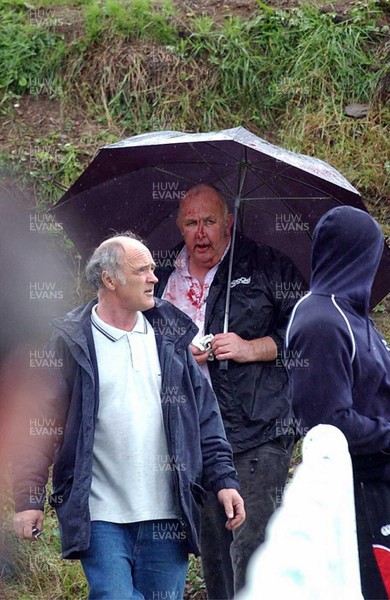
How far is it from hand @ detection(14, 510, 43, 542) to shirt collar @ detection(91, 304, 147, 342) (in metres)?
0.74

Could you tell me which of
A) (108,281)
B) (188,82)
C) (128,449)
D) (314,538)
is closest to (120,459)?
(128,449)

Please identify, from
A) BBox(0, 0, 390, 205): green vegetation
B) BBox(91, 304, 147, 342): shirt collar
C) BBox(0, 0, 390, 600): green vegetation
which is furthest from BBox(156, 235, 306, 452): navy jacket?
BBox(0, 0, 390, 205): green vegetation

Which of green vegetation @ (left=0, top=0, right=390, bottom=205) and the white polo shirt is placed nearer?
the white polo shirt

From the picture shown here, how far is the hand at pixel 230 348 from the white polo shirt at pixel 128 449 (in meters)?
0.68

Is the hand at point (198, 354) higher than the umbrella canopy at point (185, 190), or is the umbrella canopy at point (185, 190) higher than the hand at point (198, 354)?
the umbrella canopy at point (185, 190)

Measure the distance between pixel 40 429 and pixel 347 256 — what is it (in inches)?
55.3

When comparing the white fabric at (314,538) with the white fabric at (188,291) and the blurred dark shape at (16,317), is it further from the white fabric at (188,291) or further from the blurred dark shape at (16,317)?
the white fabric at (188,291)

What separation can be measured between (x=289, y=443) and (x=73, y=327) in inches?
51.3

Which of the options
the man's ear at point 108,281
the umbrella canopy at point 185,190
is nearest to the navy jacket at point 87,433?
the man's ear at point 108,281

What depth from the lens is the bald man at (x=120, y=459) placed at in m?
4.34

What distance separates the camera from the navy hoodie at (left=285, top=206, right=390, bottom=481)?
3.66m

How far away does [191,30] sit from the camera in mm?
9070

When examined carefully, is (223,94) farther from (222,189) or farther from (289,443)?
(289,443)

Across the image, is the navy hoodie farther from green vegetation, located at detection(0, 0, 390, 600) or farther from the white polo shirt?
green vegetation, located at detection(0, 0, 390, 600)
